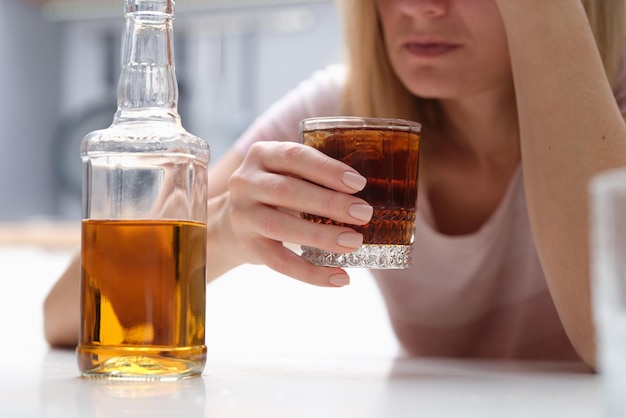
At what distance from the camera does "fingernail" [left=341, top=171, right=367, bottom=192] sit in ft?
2.73

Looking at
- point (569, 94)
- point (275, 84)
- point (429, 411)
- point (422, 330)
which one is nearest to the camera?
point (429, 411)

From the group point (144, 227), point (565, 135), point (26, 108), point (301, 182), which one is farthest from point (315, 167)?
point (26, 108)

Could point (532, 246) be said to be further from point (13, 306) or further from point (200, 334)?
point (13, 306)

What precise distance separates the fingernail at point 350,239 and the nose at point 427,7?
475 mm

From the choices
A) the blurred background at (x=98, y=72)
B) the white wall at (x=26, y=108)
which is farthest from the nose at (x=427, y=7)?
the white wall at (x=26, y=108)

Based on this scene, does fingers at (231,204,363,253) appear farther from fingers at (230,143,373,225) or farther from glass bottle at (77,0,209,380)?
glass bottle at (77,0,209,380)

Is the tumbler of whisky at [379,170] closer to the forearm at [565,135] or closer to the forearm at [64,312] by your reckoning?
the forearm at [565,135]

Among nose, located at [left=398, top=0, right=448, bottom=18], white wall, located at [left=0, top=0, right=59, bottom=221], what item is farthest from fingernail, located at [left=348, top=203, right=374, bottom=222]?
white wall, located at [left=0, top=0, right=59, bottom=221]

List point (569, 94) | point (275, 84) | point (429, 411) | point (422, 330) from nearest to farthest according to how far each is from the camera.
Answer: point (429, 411)
point (569, 94)
point (422, 330)
point (275, 84)

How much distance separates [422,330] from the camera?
1618 millimetres

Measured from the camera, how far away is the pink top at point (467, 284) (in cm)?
149

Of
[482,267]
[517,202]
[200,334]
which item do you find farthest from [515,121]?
[200,334]

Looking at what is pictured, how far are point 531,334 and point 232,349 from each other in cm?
58

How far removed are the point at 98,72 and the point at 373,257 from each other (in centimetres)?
433
